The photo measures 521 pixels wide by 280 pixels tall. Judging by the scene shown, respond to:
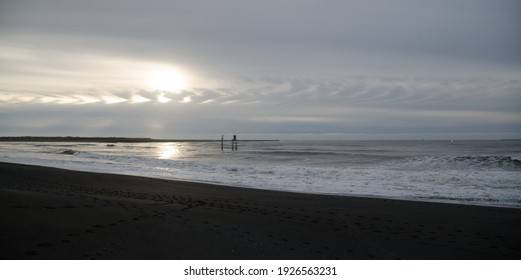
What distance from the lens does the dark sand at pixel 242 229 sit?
541 cm

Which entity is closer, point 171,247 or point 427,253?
point 171,247

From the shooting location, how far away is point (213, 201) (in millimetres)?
10555

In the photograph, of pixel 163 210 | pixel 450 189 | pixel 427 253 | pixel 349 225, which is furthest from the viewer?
pixel 450 189

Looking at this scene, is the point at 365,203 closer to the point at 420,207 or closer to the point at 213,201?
the point at 420,207

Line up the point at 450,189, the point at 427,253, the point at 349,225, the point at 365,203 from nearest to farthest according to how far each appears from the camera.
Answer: the point at 427,253
the point at 349,225
the point at 365,203
the point at 450,189

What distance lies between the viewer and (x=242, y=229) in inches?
273

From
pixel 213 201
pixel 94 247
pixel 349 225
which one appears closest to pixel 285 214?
pixel 349 225

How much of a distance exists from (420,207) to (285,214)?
4.61 metres

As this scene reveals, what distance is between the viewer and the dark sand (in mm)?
5414
